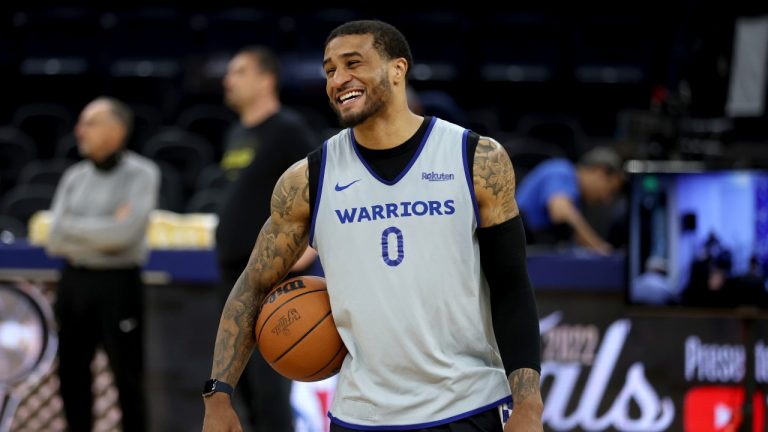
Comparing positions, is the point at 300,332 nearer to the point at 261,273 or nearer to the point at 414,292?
the point at 261,273

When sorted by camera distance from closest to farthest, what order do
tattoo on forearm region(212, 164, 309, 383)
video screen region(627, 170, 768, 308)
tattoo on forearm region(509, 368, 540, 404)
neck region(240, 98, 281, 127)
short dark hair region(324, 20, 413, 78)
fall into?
tattoo on forearm region(509, 368, 540, 404) < short dark hair region(324, 20, 413, 78) < tattoo on forearm region(212, 164, 309, 383) < neck region(240, 98, 281, 127) < video screen region(627, 170, 768, 308)

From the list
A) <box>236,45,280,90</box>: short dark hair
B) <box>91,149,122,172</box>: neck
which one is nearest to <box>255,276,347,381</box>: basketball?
<box>236,45,280,90</box>: short dark hair

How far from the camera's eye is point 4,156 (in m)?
11.4

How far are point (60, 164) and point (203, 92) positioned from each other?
2.21 m

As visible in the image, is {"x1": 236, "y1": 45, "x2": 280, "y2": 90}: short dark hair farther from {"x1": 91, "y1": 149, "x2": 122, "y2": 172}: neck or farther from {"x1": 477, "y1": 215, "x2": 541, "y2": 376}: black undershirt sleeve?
{"x1": 477, "y1": 215, "x2": 541, "y2": 376}: black undershirt sleeve

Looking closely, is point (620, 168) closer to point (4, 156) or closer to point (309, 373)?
point (309, 373)

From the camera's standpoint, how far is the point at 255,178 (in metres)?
5.57

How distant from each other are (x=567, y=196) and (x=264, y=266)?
445 cm

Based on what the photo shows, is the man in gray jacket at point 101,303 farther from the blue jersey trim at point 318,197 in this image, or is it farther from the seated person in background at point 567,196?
the blue jersey trim at point 318,197

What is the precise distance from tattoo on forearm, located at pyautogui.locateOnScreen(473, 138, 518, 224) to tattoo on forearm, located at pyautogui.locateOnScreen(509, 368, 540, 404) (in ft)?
1.33

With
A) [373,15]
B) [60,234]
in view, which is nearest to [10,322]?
[60,234]

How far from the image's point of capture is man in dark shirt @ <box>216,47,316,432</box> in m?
5.48

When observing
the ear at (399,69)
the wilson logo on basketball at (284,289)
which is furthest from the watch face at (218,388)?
the ear at (399,69)

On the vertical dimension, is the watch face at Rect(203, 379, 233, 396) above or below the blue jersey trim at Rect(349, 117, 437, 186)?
below
